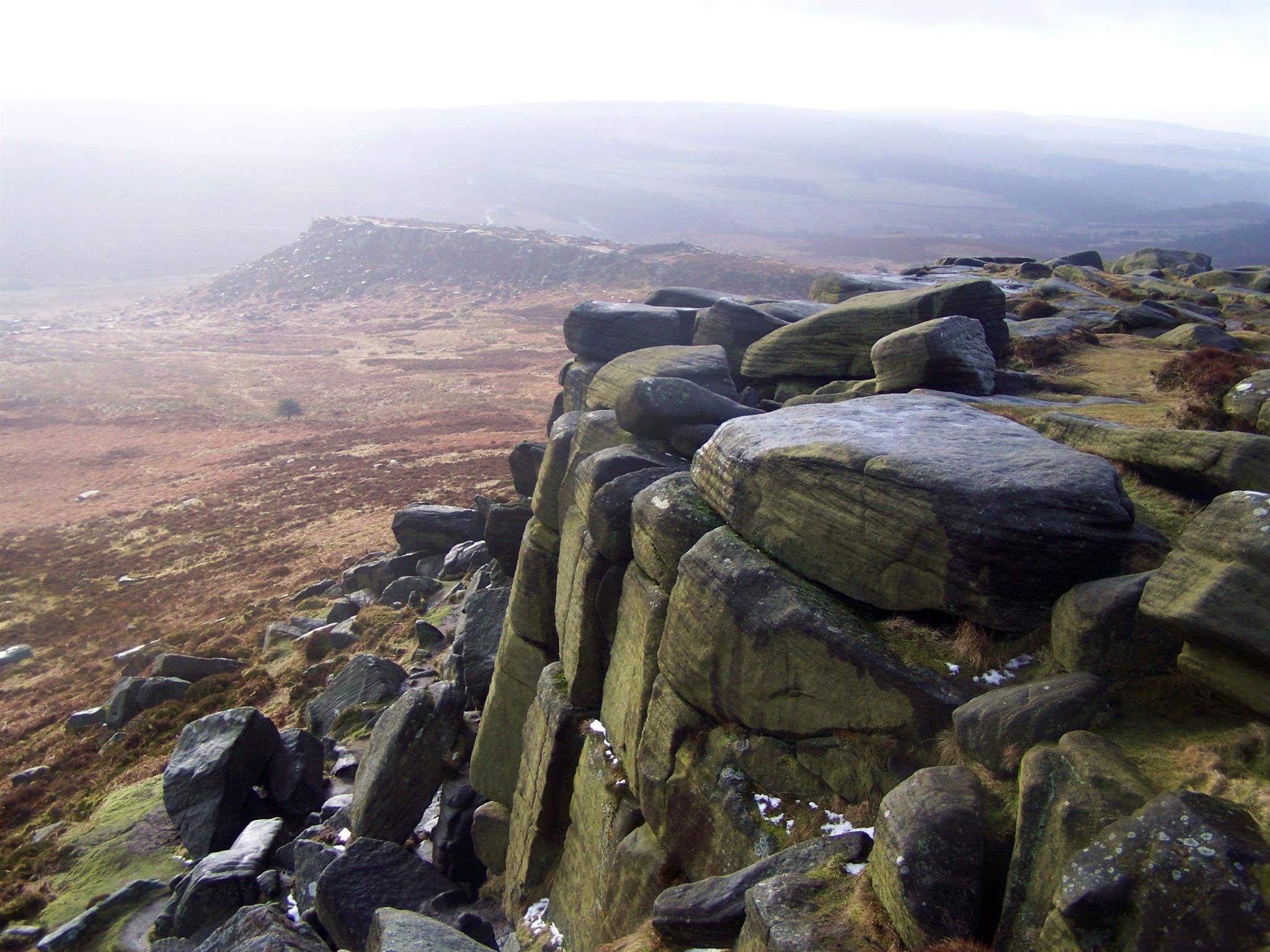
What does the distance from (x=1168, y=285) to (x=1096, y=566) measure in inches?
1462

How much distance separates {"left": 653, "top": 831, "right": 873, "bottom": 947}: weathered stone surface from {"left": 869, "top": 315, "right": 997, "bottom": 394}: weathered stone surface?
10.7 metres

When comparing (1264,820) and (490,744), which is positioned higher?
(1264,820)

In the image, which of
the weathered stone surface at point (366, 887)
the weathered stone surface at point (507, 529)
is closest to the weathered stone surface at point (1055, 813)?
the weathered stone surface at point (366, 887)

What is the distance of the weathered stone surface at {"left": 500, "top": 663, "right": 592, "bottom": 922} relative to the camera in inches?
545

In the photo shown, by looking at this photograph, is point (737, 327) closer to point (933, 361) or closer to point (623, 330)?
point (623, 330)

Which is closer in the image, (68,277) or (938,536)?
(938,536)

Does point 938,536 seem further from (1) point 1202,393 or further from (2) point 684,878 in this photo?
(1) point 1202,393

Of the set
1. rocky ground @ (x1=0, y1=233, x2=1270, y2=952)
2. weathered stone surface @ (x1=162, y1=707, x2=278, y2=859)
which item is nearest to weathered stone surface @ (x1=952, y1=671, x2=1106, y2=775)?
rocky ground @ (x1=0, y1=233, x2=1270, y2=952)

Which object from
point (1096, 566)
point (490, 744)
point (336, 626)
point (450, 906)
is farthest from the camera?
point (336, 626)

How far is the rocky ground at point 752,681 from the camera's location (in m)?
6.84

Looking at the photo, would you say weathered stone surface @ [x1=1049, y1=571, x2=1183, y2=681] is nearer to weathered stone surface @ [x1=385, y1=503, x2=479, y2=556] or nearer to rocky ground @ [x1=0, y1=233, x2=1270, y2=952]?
rocky ground @ [x1=0, y1=233, x2=1270, y2=952]

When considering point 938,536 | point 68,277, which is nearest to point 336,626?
point 938,536

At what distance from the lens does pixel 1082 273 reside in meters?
43.1

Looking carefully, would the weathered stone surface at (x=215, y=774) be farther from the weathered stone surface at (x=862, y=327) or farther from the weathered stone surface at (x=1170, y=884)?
the weathered stone surface at (x=1170, y=884)
